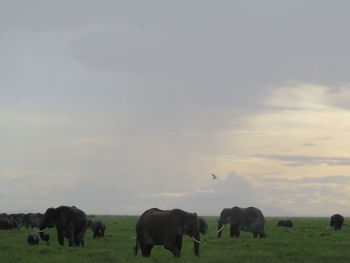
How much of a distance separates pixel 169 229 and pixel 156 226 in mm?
971

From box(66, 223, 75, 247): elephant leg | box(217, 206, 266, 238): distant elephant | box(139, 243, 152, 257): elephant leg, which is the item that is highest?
box(217, 206, 266, 238): distant elephant

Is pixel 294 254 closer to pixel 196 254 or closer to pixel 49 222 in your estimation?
pixel 196 254

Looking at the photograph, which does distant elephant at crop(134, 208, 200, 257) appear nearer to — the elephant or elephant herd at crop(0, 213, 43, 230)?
elephant herd at crop(0, 213, 43, 230)

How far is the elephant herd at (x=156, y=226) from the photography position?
73.8ft

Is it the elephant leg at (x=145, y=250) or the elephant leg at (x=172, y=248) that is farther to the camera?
the elephant leg at (x=145, y=250)

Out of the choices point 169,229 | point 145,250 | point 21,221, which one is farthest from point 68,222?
point 21,221

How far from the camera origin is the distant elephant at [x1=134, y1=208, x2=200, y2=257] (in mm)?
22406

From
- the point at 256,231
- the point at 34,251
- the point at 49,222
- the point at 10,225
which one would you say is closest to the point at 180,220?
the point at 34,251

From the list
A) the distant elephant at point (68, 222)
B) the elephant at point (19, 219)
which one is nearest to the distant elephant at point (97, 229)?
the distant elephant at point (68, 222)

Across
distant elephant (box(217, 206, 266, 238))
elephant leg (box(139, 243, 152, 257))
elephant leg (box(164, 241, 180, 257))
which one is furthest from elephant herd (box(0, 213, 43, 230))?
elephant leg (box(164, 241, 180, 257))

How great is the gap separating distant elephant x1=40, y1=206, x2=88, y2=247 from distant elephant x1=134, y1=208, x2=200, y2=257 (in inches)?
230

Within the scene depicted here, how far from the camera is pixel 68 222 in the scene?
28.5 metres

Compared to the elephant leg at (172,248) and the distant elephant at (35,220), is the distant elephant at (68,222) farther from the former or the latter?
the distant elephant at (35,220)

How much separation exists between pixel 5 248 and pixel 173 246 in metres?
10.3
